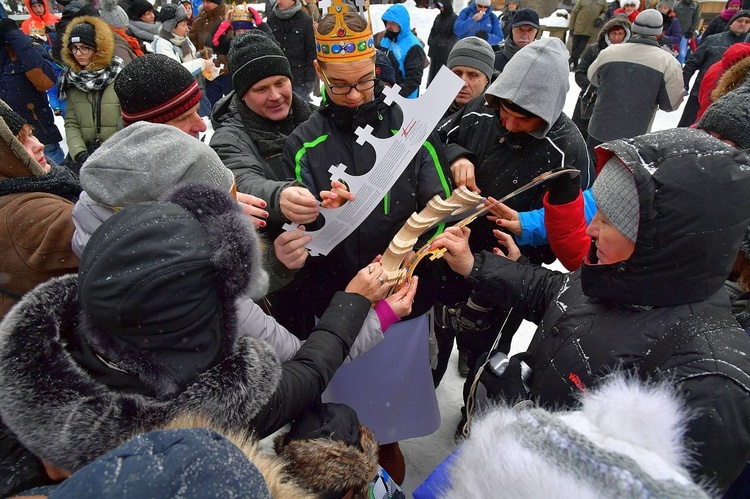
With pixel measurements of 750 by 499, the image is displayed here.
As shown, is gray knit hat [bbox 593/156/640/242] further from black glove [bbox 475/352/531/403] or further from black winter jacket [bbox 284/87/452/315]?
black winter jacket [bbox 284/87/452/315]

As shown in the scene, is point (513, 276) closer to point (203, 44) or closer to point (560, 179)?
point (560, 179)

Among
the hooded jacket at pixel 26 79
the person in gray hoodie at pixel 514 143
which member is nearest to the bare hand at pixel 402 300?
the person in gray hoodie at pixel 514 143

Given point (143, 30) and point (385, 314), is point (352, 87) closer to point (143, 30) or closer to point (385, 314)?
point (385, 314)

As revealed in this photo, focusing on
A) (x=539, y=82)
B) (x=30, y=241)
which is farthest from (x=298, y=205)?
(x=539, y=82)

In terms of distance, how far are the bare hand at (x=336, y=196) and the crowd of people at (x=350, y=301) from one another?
0.04 feet

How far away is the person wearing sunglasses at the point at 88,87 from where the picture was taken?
12.0ft

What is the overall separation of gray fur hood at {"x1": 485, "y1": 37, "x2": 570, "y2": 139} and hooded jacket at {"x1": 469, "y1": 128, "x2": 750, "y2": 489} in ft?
2.40

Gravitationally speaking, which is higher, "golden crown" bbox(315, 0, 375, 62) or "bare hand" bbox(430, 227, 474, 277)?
"golden crown" bbox(315, 0, 375, 62)

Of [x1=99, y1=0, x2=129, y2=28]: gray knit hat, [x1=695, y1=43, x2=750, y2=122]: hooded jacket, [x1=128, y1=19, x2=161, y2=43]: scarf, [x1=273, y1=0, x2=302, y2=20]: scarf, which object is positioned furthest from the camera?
[x1=128, y1=19, x2=161, y2=43]: scarf

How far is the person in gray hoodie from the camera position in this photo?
196 cm

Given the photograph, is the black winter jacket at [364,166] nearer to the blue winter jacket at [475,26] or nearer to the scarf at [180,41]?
the scarf at [180,41]

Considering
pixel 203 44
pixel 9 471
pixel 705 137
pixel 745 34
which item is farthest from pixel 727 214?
pixel 203 44

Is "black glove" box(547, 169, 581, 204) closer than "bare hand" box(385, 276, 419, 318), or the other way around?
"bare hand" box(385, 276, 419, 318)

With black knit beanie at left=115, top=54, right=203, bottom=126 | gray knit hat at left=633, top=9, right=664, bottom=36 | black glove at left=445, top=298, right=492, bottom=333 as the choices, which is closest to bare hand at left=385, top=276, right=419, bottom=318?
black glove at left=445, top=298, right=492, bottom=333
